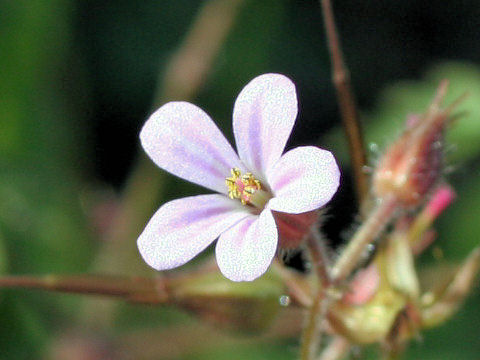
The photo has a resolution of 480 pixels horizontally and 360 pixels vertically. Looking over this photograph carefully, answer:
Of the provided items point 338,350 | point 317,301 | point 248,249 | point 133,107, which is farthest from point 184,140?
point 133,107

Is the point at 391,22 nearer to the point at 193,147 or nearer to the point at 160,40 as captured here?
the point at 160,40

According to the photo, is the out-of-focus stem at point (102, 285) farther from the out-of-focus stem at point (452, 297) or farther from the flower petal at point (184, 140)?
the out-of-focus stem at point (452, 297)

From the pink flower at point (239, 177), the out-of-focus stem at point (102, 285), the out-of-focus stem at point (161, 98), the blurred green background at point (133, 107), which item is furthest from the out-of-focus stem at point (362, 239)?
the out-of-focus stem at point (161, 98)

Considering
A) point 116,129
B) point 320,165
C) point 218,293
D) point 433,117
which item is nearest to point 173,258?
point 320,165

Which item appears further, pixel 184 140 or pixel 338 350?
pixel 338 350

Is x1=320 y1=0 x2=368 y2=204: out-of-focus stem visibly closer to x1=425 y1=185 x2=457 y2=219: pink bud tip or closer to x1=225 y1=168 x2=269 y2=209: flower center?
x1=425 y1=185 x2=457 y2=219: pink bud tip

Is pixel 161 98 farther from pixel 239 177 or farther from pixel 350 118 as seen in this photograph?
pixel 239 177
